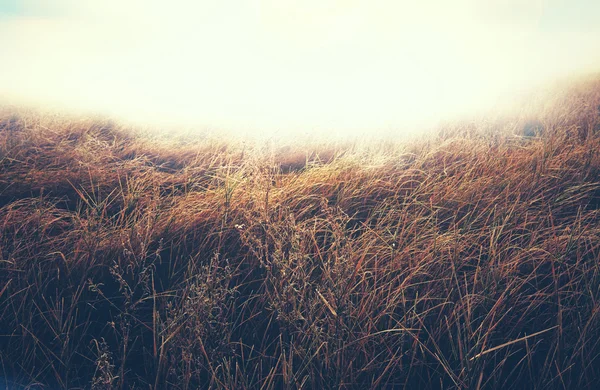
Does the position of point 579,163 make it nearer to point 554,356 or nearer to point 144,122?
point 554,356

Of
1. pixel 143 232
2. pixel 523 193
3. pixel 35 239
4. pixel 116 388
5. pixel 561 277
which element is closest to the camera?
pixel 116 388

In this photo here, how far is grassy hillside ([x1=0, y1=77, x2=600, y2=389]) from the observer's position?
952 millimetres

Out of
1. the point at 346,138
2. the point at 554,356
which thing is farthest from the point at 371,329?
the point at 346,138

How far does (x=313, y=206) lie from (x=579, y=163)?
5.56ft

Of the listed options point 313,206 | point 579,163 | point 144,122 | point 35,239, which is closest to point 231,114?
point 144,122

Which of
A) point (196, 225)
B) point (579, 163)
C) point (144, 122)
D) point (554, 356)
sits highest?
point (144, 122)

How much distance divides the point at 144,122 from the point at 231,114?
3.67ft

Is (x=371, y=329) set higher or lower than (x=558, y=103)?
lower

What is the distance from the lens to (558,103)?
4102 millimetres

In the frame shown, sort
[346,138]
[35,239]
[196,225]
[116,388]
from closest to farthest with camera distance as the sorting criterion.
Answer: [116,388], [35,239], [196,225], [346,138]

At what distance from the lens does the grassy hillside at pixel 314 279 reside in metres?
0.95

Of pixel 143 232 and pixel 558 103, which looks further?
pixel 558 103

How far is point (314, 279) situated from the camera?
127cm

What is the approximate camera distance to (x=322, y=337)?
984mm
